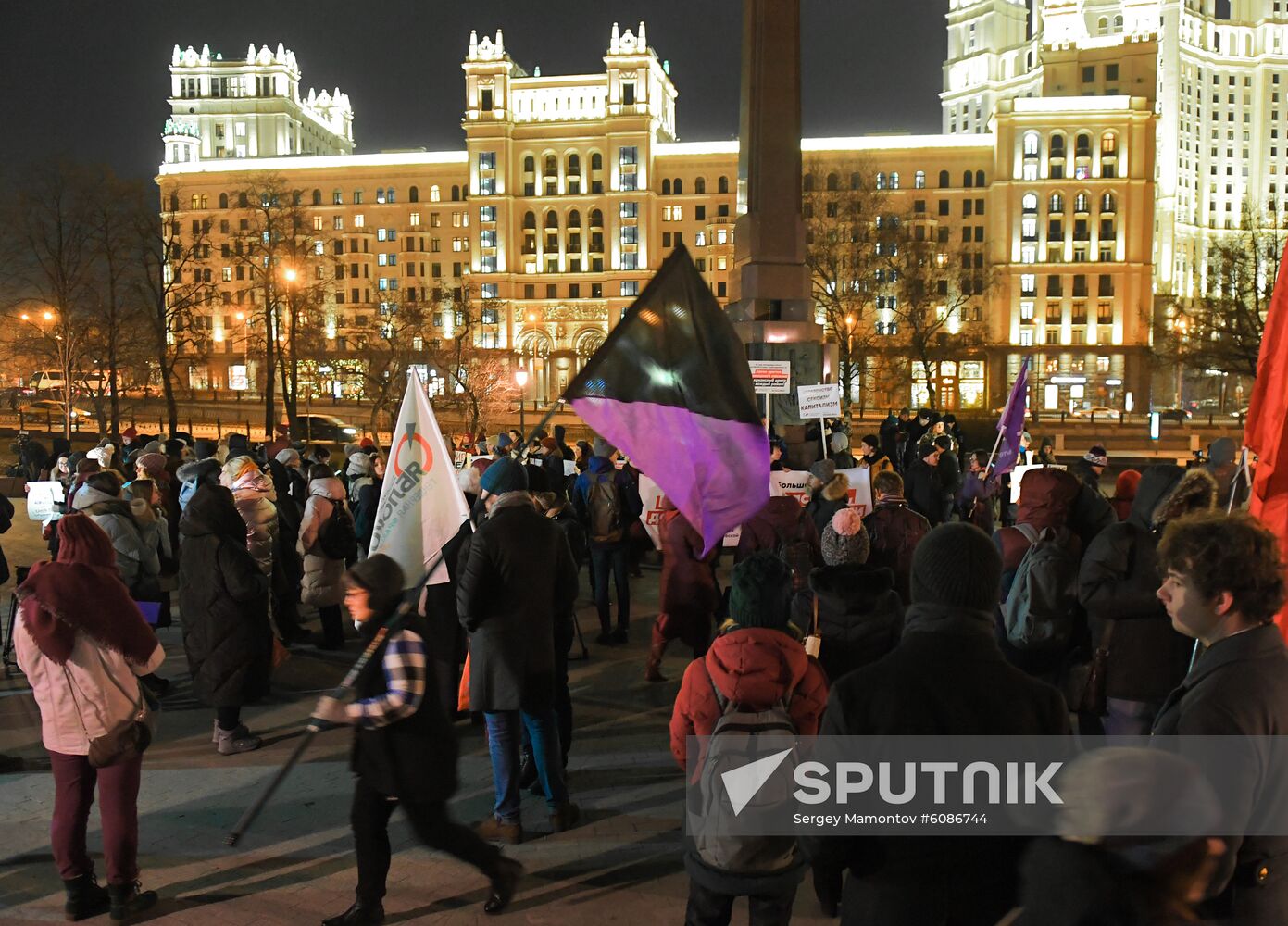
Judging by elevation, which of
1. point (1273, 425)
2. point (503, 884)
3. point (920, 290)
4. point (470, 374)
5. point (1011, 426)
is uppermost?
point (920, 290)

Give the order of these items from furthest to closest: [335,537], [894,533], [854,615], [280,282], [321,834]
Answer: [280,282] → [335,537] → [894,533] → [321,834] → [854,615]

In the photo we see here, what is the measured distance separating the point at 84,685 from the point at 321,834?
59.9 inches

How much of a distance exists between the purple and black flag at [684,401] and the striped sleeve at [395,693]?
1149 millimetres

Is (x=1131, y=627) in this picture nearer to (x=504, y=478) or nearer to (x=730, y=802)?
(x=730, y=802)

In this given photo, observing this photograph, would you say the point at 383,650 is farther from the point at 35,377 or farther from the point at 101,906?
the point at 35,377

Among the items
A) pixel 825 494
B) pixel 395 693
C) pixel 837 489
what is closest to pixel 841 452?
pixel 825 494

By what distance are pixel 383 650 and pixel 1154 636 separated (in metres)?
3.21

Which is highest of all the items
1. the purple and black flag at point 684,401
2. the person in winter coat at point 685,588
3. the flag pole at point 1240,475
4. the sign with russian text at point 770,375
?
the sign with russian text at point 770,375

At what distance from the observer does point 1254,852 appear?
243cm

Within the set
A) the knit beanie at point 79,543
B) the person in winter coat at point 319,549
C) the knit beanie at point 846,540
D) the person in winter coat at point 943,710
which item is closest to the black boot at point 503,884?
the person in winter coat at point 943,710

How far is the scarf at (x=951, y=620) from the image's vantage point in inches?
101

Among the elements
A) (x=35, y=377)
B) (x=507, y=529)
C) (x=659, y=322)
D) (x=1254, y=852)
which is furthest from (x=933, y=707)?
(x=35, y=377)

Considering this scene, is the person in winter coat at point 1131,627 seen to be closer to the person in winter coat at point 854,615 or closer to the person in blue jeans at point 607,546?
the person in winter coat at point 854,615

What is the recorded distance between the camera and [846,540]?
550 cm
